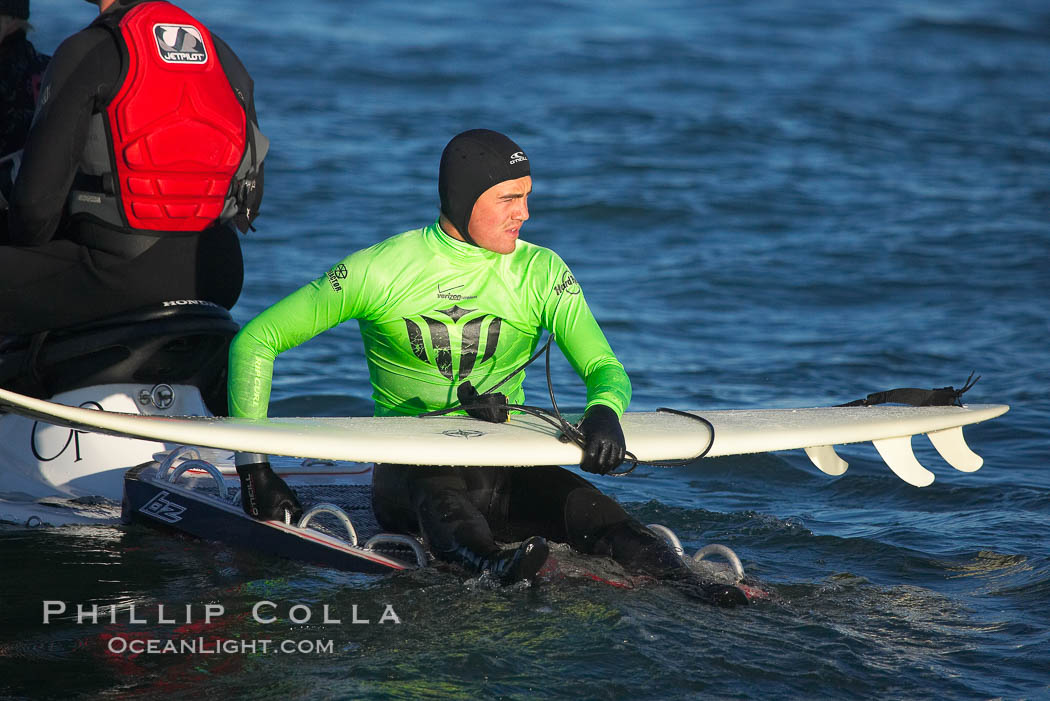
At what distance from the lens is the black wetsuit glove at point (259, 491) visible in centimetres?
450

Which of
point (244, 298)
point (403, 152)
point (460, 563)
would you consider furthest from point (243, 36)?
point (460, 563)

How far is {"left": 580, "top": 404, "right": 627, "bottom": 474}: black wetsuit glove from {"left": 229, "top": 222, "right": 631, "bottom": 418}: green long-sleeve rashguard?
0.17m

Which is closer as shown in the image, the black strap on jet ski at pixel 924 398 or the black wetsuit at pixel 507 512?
the black wetsuit at pixel 507 512

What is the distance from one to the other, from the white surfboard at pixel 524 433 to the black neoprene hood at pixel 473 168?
76cm

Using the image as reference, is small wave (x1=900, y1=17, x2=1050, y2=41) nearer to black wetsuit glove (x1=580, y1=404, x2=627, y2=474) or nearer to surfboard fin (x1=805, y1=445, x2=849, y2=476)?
surfboard fin (x1=805, y1=445, x2=849, y2=476)

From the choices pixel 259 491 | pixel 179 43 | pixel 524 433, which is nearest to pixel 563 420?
pixel 524 433

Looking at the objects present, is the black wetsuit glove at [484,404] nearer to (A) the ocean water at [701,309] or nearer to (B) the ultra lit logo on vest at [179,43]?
(A) the ocean water at [701,309]

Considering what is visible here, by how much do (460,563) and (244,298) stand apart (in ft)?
19.1

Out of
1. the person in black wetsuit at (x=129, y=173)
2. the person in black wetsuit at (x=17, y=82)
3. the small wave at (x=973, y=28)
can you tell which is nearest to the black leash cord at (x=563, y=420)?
the person in black wetsuit at (x=129, y=173)

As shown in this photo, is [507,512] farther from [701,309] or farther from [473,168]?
[701,309]

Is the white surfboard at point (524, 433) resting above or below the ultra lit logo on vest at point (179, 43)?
below

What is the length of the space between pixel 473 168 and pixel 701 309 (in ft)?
18.8

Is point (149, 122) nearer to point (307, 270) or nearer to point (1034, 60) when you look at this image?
point (307, 270)

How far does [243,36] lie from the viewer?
18.1 m
